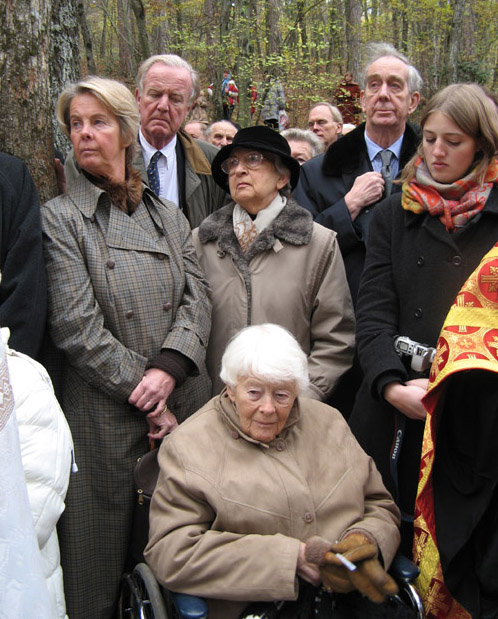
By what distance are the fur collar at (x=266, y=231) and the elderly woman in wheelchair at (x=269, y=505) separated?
0.67 metres

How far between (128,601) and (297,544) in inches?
45.8

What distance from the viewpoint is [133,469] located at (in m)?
2.79

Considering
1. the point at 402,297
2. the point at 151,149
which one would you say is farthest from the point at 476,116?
the point at 151,149

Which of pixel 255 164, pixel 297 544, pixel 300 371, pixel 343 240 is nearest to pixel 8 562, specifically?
pixel 297 544

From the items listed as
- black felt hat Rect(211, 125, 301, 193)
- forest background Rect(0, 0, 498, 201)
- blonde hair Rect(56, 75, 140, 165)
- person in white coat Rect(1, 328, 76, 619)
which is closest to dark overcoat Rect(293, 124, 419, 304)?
black felt hat Rect(211, 125, 301, 193)

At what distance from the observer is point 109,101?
279 centimetres

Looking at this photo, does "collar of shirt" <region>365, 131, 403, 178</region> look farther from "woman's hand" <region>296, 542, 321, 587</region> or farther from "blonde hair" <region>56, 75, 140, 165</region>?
"woman's hand" <region>296, 542, 321, 587</region>

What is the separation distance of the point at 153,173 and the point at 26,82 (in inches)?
39.3

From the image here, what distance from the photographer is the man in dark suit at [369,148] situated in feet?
11.3

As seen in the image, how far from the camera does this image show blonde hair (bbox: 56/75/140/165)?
9.16 feet

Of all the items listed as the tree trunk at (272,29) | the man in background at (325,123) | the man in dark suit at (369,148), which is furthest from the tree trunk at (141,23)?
the man in dark suit at (369,148)

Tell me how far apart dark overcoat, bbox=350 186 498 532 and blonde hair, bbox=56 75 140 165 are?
1228 mm

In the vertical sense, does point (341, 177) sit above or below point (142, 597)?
above

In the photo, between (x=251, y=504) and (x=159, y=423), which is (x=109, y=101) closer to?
(x=159, y=423)
